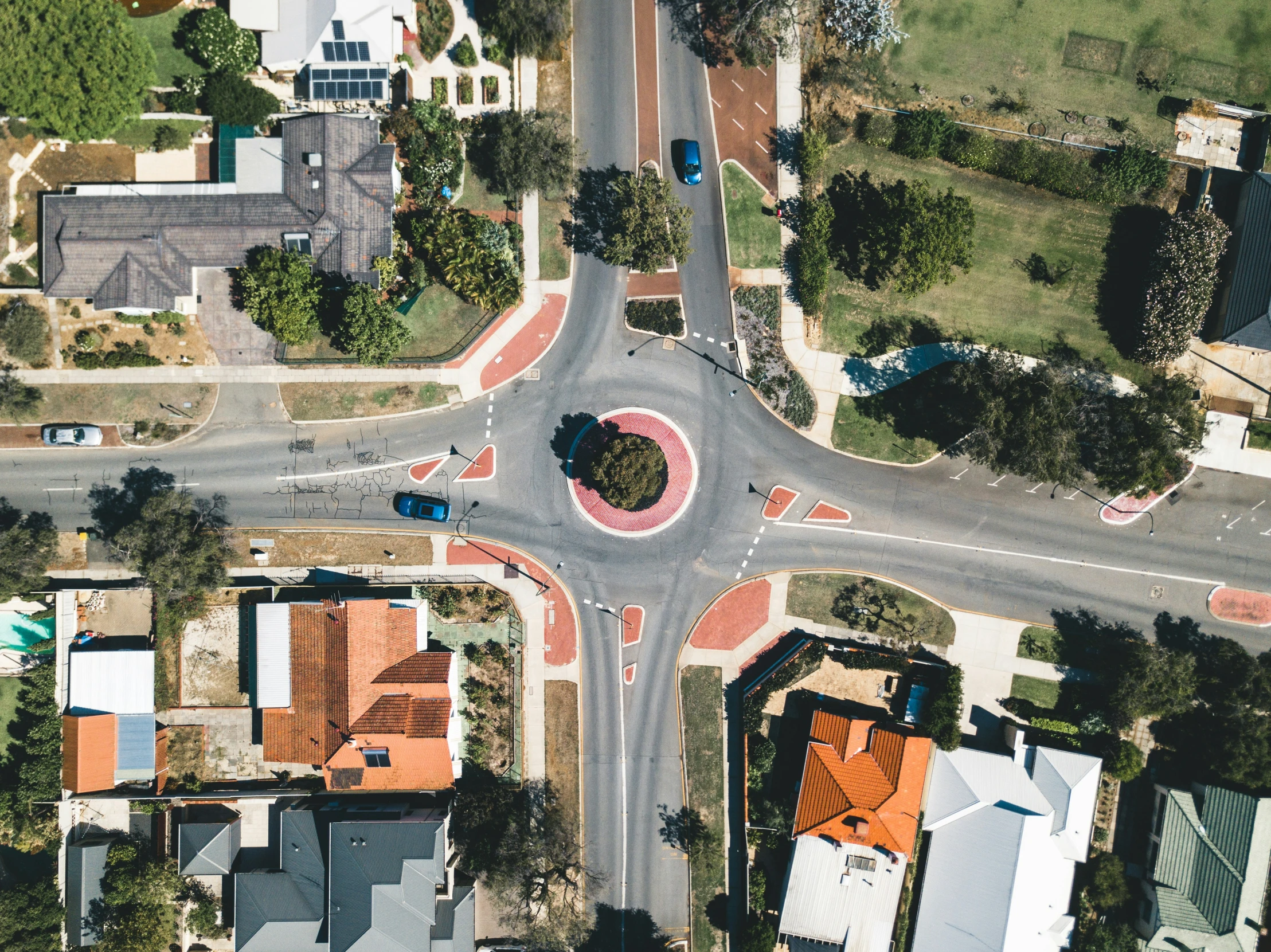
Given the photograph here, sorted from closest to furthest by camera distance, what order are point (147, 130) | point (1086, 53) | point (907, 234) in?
point (907, 234)
point (147, 130)
point (1086, 53)

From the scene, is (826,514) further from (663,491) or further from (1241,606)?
(1241,606)

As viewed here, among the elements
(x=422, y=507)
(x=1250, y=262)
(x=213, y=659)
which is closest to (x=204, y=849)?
(x=213, y=659)

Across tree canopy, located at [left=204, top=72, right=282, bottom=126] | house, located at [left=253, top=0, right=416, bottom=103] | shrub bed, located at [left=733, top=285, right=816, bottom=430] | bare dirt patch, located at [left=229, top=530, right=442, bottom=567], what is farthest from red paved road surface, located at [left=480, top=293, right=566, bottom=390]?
tree canopy, located at [left=204, top=72, right=282, bottom=126]

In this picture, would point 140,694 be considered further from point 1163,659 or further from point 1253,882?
point 1253,882

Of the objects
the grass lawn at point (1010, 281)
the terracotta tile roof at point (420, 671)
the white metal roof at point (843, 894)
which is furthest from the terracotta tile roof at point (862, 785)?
the grass lawn at point (1010, 281)

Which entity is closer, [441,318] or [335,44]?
[335,44]
